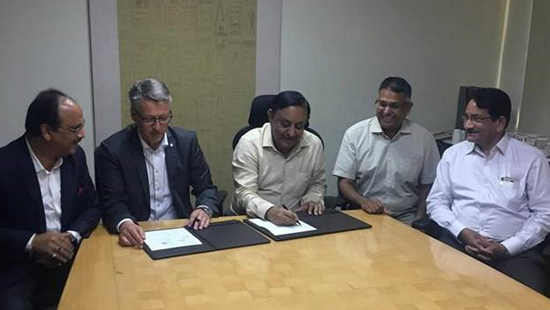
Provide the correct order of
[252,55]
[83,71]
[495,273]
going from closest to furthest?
[495,273]
[83,71]
[252,55]

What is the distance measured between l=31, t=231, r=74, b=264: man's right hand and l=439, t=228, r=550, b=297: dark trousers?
1.85m

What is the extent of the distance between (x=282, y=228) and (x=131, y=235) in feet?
2.12

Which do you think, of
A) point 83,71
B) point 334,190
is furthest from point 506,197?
point 83,71

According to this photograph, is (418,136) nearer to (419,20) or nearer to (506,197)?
(506,197)

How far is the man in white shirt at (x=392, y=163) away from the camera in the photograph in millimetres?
3010

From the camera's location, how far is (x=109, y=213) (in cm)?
218

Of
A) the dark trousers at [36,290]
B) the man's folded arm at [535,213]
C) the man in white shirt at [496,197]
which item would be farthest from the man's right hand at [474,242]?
the dark trousers at [36,290]

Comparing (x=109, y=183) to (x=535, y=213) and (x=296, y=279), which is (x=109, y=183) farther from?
(x=535, y=213)

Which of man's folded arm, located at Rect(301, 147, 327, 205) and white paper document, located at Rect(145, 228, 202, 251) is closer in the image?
white paper document, located at Rect(145, 228, 202, 251)

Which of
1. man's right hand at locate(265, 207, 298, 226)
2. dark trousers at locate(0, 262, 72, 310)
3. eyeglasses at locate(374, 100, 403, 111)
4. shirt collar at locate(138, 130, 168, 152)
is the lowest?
dark trousers at locate(0, 262, 72, 310)

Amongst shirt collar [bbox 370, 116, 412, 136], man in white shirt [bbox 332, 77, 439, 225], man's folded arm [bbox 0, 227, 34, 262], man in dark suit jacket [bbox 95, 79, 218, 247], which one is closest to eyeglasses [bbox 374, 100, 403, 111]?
man in white shirt [bbox 332, 77, 439, 225]

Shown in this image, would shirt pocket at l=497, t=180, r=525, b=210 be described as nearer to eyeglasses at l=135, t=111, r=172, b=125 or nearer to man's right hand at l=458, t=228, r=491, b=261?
man's right hand at l=458, t=228, r=491, b=261

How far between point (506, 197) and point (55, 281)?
2161 mm

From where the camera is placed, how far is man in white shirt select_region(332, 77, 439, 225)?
301 cm
